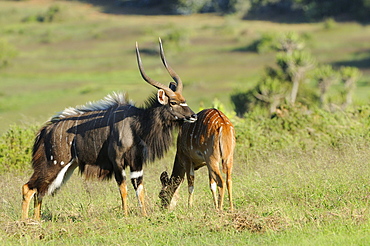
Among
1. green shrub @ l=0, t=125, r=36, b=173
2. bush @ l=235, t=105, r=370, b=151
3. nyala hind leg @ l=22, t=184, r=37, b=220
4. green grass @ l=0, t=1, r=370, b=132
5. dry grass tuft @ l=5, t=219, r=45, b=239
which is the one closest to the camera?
dry grass tuft @ l=5, t=219, r=45, b=239

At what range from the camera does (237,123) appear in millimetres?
15242

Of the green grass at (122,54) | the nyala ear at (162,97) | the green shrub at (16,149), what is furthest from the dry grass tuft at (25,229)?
the green grass at (122,54)

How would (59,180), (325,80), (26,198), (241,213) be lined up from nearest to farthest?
(241,213), (26,198), (59,180), (325,80)

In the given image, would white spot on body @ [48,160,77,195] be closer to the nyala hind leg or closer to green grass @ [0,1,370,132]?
the nyala hind leg

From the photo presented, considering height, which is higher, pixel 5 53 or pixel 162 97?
pixel 5 53

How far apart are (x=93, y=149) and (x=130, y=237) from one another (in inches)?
75.6

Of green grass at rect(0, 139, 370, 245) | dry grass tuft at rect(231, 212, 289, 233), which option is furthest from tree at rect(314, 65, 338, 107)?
dry grass tuft at rect(231, 212, 289, 233)

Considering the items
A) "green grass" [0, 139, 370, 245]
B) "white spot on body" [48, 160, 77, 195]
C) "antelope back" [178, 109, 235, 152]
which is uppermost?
"antelope back" [178, 109, 235, 152]

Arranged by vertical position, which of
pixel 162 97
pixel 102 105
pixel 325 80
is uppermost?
pixel 162 97

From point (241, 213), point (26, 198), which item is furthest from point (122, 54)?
point (241, 213)

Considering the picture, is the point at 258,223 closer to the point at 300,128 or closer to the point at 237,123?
the point at 300,128

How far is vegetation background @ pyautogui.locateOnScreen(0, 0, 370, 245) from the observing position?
7977 mm

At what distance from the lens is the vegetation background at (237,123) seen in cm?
798

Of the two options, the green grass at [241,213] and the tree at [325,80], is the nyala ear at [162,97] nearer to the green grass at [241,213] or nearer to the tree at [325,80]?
the green grass at [241,213]
